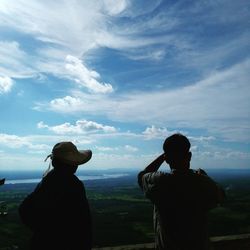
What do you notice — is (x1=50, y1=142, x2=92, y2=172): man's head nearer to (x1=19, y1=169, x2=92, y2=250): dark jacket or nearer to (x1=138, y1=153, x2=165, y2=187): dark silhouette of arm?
(x1=19, y1=169, x2=92, y2=250): dark jacket

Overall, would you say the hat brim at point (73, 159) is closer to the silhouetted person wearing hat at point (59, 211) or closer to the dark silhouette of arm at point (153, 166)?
the silhouetted person wearing hat at point (59, 211)

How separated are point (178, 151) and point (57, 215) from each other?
1.08m

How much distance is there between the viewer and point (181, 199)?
2598mm

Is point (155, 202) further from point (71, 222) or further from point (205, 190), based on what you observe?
point (71, 222)

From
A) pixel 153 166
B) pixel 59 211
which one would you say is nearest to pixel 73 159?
pixel 59 211

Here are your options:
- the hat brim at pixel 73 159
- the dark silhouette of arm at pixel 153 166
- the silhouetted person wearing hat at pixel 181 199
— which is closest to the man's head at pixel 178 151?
the silhouetted person wearing hat at pixel 181 199

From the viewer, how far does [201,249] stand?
8.40ft

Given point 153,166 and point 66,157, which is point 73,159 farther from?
point 153,166

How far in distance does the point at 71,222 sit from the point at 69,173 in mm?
390

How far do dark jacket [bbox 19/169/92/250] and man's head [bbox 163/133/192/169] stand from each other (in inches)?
32.6

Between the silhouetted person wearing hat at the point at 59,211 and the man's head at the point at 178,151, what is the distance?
79 cm

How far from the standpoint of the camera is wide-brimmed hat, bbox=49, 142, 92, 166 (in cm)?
303

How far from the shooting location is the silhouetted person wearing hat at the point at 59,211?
287 cm

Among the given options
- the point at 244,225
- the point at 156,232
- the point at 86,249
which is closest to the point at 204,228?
the point at 156,232
